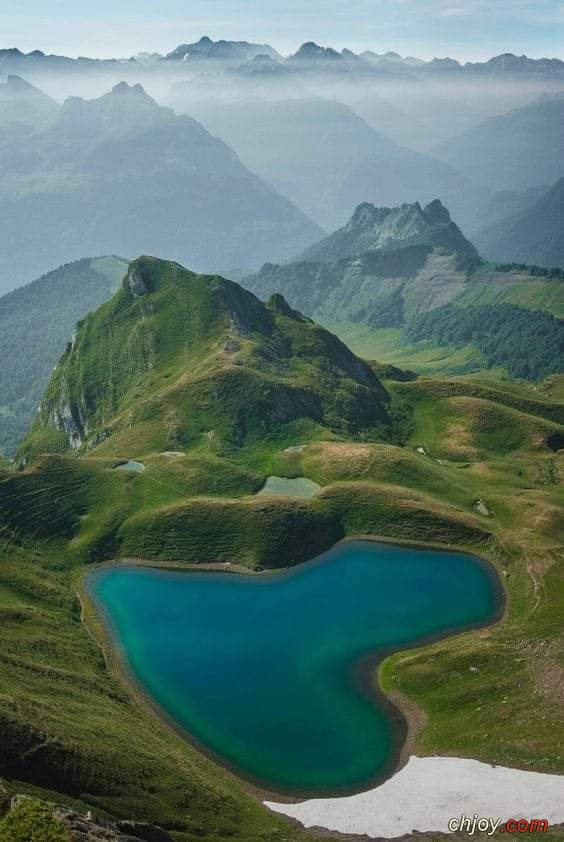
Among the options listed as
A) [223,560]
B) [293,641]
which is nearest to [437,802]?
[293,641]

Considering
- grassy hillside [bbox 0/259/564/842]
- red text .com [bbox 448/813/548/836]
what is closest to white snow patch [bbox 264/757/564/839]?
red text .com [bbox 448/813/548/836]

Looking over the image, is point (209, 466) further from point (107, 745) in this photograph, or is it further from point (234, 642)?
point (107, 745)

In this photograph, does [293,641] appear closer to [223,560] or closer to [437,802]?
[223,560]

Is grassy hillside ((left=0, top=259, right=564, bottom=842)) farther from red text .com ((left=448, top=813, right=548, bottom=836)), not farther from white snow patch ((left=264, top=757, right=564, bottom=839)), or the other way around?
red text .com ((left=448, top=813, right=548, bottom=836))

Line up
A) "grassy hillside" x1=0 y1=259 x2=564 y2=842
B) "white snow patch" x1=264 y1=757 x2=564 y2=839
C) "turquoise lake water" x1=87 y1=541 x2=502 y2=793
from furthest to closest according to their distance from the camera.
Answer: "turquoise lake water" x1=87 y1=541 x2=502 y2=793 < "grassy hillside" x1=0 y1=259 x2=564 y2=842 < "white snow patch" x1=264 y1=757 x2=564 y2=839

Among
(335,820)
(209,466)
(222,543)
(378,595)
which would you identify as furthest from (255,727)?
(209,466)
